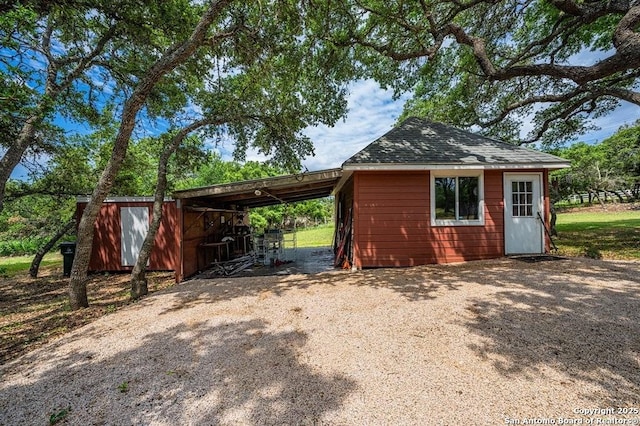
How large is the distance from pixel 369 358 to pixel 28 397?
324 cm

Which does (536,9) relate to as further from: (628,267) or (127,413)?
(127,413)

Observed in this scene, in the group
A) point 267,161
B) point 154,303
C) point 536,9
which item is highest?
point 536,9

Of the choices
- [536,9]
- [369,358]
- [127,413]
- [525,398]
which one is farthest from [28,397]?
[536,9]

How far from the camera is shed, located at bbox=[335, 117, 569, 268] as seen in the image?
7.11 metres

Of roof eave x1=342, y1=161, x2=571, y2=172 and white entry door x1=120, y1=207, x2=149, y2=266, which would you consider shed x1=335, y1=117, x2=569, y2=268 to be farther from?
white entry door x1=120, y1=207, x2=149, y2=266

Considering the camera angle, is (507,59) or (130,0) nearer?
(130,0)

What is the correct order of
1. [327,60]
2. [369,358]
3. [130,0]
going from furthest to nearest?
1. [327,60]
2. [130,0]
3. [369,358]

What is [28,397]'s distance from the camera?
2.45 m

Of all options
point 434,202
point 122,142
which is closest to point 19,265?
point 122,142

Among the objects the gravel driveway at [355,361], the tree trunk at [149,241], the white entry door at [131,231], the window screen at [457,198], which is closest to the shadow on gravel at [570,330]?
the gravel driveway at [355,361]

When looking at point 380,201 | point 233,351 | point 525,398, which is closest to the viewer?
point 525,398

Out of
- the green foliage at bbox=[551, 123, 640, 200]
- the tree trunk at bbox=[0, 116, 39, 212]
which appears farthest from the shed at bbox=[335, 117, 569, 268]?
the green foliage at bbox=[551, 123, 640, 200]

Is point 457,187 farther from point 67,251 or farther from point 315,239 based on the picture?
point 315,239

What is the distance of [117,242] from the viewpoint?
9.14 metres
